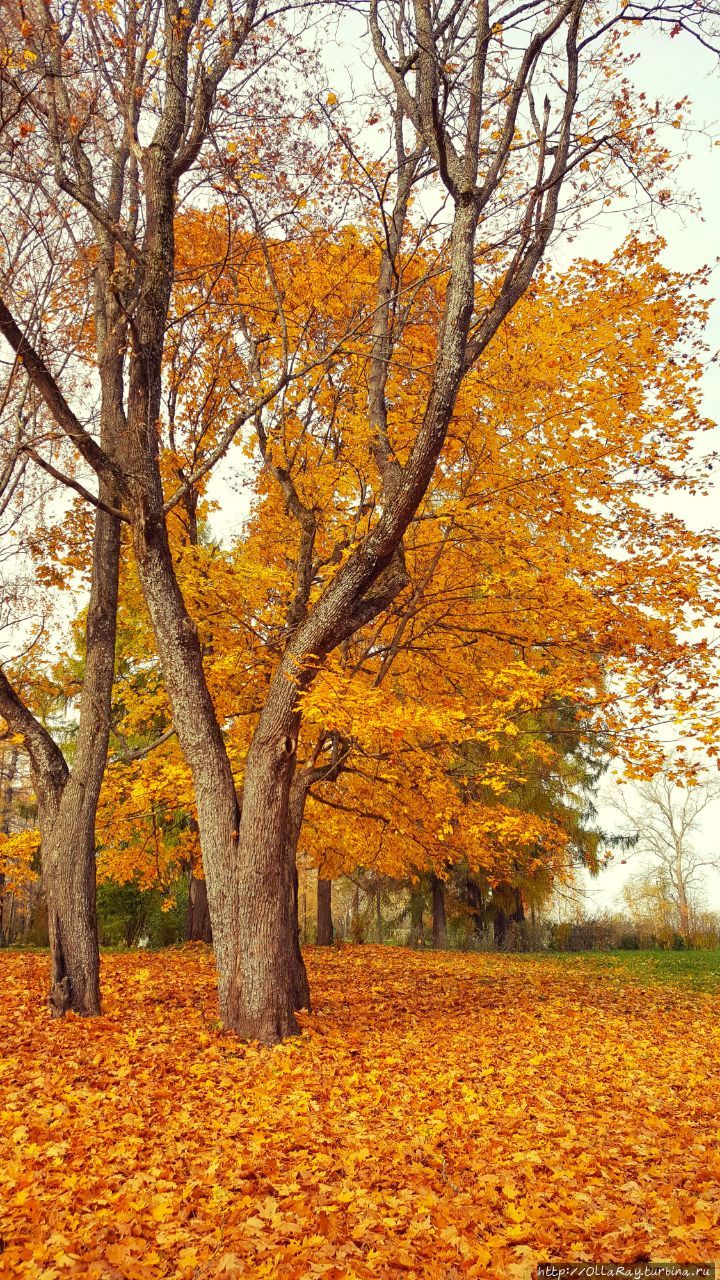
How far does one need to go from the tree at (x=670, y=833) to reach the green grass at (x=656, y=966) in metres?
17.4

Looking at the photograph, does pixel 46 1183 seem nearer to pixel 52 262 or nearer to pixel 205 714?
pixel 205 714

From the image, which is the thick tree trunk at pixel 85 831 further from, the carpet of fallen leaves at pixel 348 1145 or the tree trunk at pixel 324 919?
the tree trunk at pixel 324 919

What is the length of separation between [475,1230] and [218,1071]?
311 centimetres

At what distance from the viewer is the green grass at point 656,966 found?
1434cm

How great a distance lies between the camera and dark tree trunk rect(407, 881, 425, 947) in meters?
24.1

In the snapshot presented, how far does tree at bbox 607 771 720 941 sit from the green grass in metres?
17.4

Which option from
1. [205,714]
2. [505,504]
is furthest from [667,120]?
[205,714]

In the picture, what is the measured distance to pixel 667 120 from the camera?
810 cm

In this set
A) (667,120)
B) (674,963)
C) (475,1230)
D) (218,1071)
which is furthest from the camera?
(674,963)

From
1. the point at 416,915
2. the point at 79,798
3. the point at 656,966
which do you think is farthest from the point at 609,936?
the point at 79,798

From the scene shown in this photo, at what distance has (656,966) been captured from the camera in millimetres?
16969

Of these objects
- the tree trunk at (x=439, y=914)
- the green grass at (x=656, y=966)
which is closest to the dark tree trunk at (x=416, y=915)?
the tree trunk at (x=439, y=914)

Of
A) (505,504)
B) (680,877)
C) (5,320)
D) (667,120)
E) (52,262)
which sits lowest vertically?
(680,877)

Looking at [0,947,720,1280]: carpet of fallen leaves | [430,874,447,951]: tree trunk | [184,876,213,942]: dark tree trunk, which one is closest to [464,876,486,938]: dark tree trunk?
[430,874,447,951]: tree trunk
